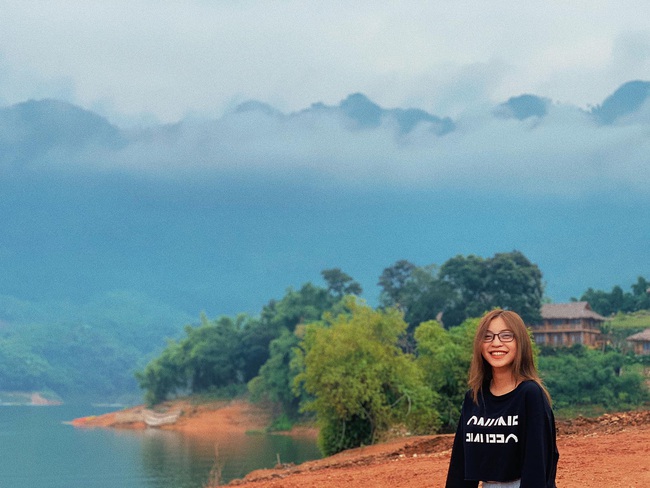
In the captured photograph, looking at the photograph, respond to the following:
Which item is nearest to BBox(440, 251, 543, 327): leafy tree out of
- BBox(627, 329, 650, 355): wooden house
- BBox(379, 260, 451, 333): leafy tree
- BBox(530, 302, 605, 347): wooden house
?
BBox(530, 302, 605, 347): wooden house

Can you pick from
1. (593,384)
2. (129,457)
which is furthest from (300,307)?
(593,384)

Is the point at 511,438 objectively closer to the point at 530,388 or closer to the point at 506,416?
the point at 506,416

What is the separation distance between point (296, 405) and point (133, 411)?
18642 mm

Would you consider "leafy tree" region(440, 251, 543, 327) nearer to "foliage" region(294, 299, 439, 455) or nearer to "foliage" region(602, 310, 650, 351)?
"foliage" region(602, 310, 650, 351)

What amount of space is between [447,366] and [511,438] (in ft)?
89.1

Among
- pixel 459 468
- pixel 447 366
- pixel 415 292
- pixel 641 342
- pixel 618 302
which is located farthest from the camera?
pixel 415 292

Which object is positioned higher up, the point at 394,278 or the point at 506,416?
the point at 394,278

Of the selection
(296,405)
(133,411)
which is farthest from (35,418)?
(296,405)

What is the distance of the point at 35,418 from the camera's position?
302 feet

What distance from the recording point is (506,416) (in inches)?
175

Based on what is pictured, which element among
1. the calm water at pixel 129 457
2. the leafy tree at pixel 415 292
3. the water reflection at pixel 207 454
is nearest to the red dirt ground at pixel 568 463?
the water reflection at pixel 207 454

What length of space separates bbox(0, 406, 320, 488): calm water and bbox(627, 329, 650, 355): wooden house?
1959 cm

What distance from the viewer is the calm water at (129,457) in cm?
3575

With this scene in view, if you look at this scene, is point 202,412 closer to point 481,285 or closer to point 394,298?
point 394,298
